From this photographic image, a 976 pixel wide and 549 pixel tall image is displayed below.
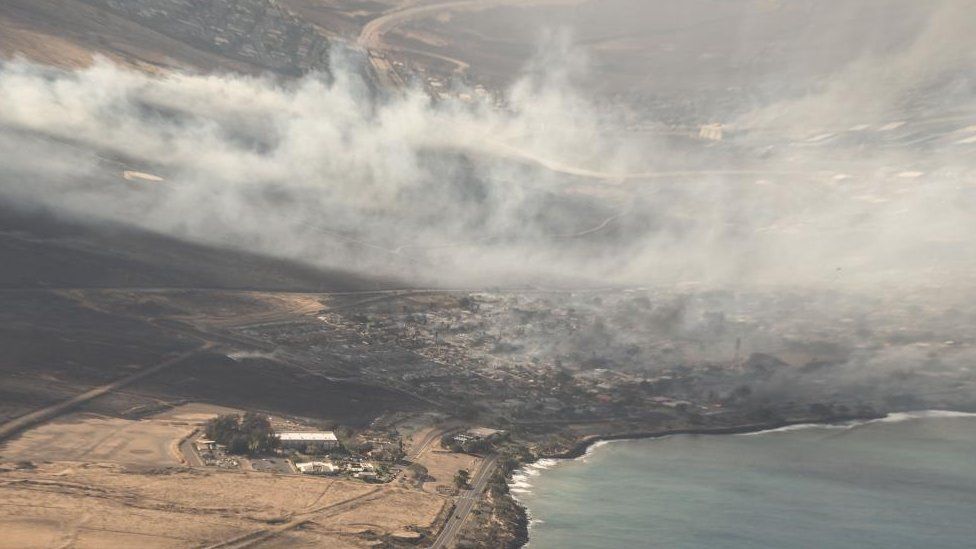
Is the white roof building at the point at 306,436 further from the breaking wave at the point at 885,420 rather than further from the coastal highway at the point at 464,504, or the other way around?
the breaking wave at the point at 885,420

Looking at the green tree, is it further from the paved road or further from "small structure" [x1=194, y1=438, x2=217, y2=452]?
the paved road

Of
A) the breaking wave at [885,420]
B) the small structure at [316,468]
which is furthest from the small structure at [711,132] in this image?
the small structure at [316,468]

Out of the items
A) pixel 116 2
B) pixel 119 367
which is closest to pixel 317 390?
pixel 119 367

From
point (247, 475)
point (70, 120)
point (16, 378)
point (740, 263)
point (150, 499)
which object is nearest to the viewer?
point (150, 499)

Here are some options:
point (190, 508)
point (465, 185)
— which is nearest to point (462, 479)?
point (190, 508)

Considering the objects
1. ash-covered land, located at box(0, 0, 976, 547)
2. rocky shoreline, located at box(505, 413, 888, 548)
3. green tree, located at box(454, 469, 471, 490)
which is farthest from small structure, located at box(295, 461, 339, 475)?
rocky shoreline, located at box(505, 413, 888, 548)

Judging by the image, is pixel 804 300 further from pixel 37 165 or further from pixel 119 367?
pixel 37 165
